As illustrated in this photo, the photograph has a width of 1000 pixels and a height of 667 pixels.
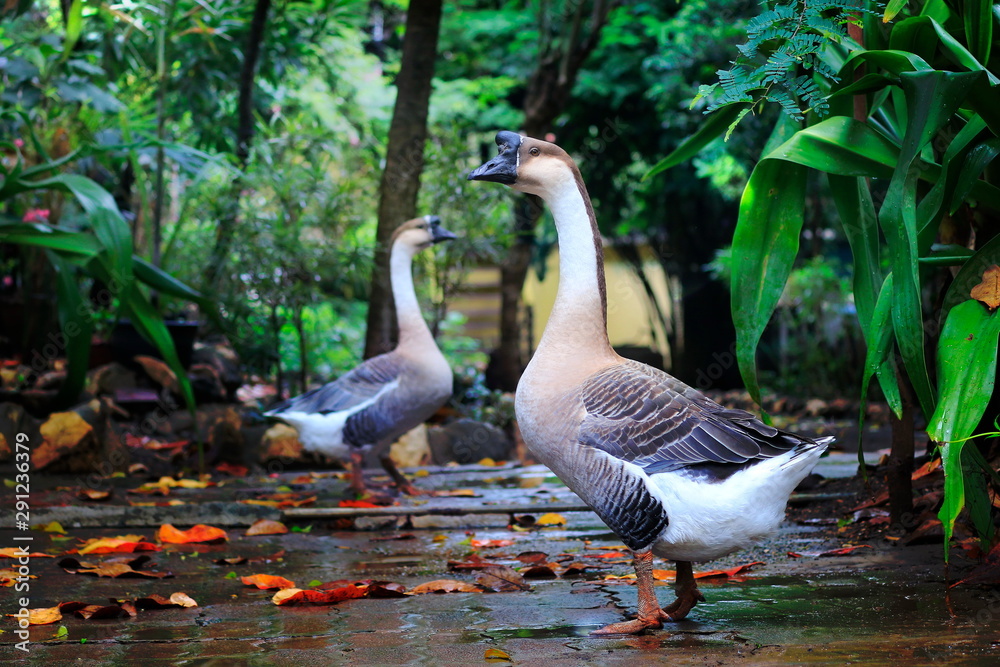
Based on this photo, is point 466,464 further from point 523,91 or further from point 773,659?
point 523,91

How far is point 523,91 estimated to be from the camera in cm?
1412

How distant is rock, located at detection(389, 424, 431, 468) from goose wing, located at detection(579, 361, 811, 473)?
14.3 feet

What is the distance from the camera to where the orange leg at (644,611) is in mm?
2295

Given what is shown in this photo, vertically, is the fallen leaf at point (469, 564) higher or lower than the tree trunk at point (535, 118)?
lower

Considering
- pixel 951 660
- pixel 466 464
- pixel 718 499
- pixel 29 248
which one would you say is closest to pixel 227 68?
pixel 29 248

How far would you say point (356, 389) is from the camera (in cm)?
528

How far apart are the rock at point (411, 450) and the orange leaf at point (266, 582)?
12.6 ft

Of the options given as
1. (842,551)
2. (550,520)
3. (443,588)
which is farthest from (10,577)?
(842,551)

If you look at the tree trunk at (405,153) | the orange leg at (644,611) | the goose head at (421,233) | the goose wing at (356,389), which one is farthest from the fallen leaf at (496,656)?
the tree trunk at (405,153)

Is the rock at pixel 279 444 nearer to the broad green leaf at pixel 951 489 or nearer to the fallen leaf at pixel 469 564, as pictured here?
the fallen leaf at pixel 469 564

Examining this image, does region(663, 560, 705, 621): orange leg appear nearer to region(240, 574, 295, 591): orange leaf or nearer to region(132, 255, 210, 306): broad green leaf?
region(240, 574, 295, 591): orange leaf

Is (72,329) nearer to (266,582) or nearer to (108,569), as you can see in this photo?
(108,569)

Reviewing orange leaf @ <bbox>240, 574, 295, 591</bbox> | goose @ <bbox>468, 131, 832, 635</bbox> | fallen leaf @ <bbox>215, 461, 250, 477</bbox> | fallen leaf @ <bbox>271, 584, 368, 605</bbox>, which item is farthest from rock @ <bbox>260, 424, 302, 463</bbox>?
goose @ <bbox>468, 131, 832, 635</bbox>

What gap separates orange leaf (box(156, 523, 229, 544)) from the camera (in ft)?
11.8
